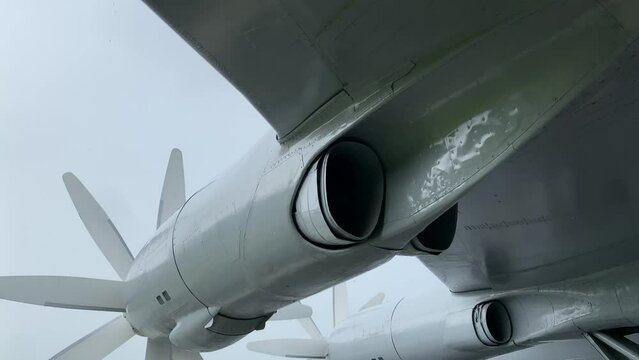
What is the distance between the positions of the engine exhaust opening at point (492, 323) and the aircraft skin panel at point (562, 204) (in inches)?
12.8

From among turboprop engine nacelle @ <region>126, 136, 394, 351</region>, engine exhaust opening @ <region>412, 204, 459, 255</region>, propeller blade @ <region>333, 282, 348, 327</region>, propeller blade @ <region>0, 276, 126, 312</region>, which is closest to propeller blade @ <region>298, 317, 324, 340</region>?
propeller blade @ <region>333, 282, 348, 327</region>

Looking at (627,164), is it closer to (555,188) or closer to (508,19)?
(555,188)

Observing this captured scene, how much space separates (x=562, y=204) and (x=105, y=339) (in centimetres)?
578

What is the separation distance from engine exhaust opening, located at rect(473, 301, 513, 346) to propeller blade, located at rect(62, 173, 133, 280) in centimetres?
497

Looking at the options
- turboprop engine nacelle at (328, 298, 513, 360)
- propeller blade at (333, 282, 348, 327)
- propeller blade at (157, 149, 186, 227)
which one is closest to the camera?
Answer: turboprop engine nacelle at (328, 298, 513, 360)

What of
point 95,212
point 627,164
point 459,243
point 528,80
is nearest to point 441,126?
point 528,80

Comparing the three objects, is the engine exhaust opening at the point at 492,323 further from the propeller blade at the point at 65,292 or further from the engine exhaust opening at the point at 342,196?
the propeller blade at the point at 65,292

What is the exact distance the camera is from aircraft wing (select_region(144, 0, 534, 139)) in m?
2.90

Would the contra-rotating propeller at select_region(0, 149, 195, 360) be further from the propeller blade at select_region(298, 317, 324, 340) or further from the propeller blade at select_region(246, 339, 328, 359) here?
the propeller blade at select_region(298, 317, 324, 340)

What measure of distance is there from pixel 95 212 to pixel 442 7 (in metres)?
6.58

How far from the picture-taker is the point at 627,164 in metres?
4.02

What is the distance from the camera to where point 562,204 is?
15.7ft

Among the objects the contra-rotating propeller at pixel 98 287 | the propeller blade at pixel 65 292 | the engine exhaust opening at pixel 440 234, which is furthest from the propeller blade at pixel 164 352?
the engine exhaust opening at pixel 440 234

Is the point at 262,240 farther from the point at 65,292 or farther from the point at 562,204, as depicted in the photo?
the point at 65,292
